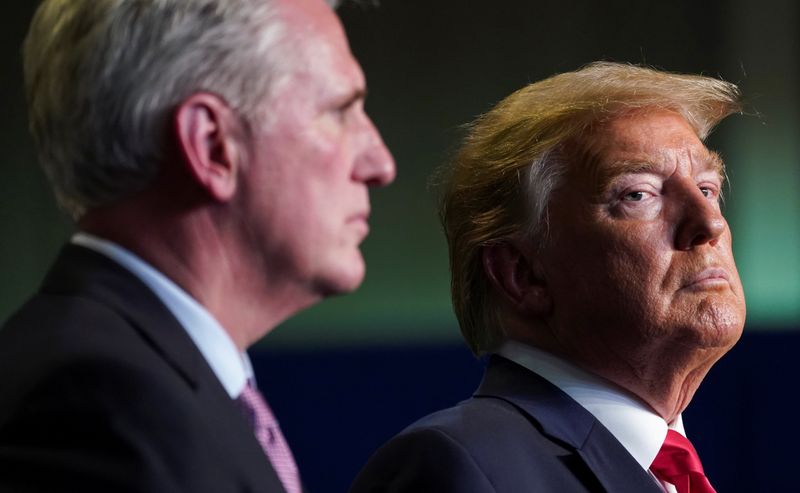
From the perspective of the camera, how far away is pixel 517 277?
1884mm

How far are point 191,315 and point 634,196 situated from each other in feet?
2.96

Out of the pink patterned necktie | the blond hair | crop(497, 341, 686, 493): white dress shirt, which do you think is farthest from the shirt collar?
the pink patterned necktie

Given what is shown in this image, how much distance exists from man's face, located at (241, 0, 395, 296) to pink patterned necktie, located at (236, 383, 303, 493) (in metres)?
0.10

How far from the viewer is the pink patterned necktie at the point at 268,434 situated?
1.12 metres

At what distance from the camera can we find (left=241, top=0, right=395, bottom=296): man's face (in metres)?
1.09

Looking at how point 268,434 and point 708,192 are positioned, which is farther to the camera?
point 708,192

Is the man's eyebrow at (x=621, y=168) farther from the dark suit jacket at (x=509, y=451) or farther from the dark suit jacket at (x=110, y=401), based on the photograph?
the dark suit jacket at (x=110, y=401)

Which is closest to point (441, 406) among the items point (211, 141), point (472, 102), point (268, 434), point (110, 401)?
point (472, 102)

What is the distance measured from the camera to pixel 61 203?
1.17 metres

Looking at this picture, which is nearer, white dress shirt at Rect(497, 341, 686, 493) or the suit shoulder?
the suit shoulder

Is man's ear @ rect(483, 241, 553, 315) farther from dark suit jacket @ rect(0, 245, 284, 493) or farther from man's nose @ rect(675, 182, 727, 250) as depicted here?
dark suit jacket @ rect(0, 245, 284, 493)

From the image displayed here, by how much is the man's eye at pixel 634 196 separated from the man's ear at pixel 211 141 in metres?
0.85

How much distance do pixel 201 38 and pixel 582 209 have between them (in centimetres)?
88

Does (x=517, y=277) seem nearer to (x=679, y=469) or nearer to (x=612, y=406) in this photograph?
(x=612, y=406)
